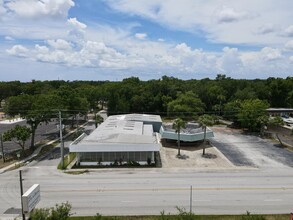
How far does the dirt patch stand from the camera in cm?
4700

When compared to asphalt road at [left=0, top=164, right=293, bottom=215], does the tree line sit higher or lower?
higher

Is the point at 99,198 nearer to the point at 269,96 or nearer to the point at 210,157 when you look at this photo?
the point at 210,157

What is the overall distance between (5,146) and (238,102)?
204ft

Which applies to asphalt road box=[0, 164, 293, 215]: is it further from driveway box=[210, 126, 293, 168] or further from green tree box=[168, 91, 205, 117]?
green tree box=[168, 91, 205, 117]

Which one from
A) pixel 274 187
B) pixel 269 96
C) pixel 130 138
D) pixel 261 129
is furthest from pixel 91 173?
pixel 269 96

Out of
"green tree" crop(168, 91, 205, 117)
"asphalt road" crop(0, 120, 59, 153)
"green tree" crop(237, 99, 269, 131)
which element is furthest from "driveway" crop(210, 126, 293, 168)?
"asphalt road" crop(0, 120, 59, 153)

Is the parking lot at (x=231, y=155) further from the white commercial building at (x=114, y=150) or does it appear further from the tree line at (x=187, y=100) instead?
the tree line at (x=187, y=100)

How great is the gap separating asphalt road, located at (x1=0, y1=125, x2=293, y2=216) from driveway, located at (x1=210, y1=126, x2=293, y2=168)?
1269 millimetres

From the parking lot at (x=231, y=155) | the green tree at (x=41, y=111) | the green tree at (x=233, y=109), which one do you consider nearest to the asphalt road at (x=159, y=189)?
the parking lot at (x=231, y=155)

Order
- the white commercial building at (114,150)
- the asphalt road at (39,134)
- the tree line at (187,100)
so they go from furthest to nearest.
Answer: the tree line at (187,100) < the asphalt road at (39,134) < the white commercial building at (114,150)

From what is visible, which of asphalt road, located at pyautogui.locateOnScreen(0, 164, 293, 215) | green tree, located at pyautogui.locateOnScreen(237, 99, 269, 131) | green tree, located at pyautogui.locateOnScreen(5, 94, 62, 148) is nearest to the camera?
asphalt road, located at pyautogui.locateOnScreen(0, 164, 293, 215)

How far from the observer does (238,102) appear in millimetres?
85625

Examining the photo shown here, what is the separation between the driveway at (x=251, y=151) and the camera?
159ft

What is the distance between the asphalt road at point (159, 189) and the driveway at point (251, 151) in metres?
1.27
